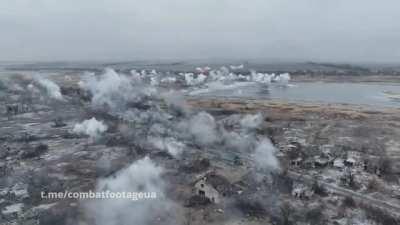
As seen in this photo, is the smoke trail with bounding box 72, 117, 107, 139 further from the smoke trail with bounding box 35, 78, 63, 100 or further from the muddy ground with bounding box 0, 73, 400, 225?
the smoke trail with bounding box 35, 78, 63, 100

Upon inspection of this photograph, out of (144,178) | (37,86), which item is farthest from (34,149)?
(37,86)

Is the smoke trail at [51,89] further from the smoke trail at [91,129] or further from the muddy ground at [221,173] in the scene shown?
the smoke trail at [91,129]

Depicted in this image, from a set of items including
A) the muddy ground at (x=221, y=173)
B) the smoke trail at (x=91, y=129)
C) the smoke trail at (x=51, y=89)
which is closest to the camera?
the muddy ground at (x=221, y=173)

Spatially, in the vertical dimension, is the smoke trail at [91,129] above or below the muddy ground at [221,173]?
above

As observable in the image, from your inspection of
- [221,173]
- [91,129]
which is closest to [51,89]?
[91,129]

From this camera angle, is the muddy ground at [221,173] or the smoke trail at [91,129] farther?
the smoke trail at [91,129]

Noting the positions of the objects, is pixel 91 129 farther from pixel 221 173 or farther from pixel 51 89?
pixel 51 89

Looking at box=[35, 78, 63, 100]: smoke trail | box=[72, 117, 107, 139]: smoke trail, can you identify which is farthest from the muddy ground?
box=[35, 78, 63, 100]: smoke trail

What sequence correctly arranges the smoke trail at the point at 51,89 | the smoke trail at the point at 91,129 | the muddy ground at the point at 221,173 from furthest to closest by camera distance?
the smoke trail at the point at 51,89
the smoke trail at the point at 91,129
the muddy ground at the point at 221,173

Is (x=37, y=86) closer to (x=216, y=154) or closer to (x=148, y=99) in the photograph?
(x=148, y=99)

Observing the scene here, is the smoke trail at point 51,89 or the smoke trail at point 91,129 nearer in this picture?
the smoke trail at point 91,129

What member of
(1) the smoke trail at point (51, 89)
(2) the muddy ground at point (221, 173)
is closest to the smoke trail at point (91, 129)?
(2) the muddy ground at point (221, 173)
